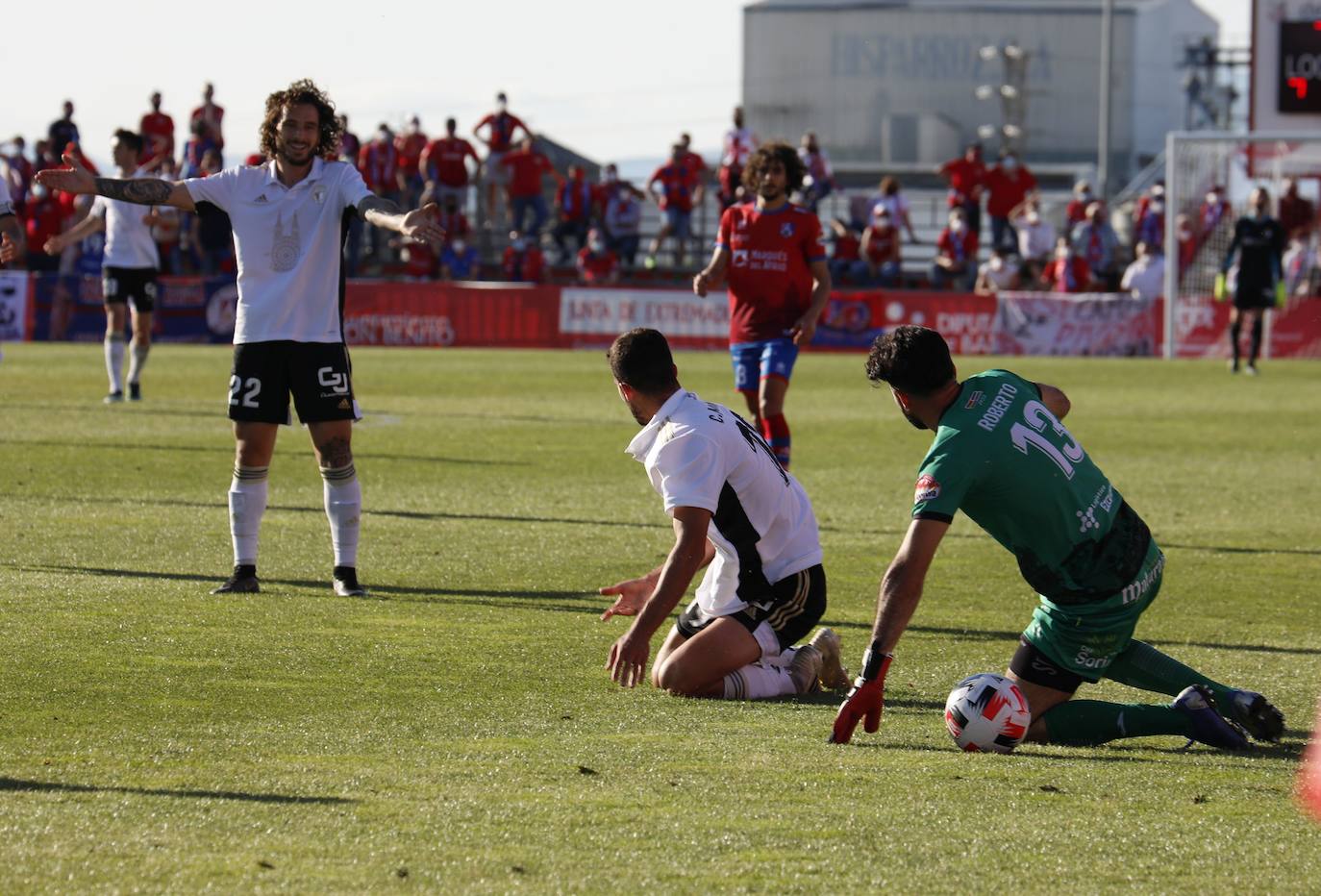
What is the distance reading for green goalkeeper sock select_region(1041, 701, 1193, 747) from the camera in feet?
20.0

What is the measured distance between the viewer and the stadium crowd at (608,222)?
3325 centimetres

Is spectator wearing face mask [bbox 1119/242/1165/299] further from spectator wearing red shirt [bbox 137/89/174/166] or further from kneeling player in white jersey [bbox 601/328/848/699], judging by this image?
kneeling player in white jersey [bbox 601/328/848/699]

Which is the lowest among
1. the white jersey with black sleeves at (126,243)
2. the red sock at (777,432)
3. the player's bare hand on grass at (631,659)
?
the player's bare hand on grass at (631,659)

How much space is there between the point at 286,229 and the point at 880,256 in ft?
86.0

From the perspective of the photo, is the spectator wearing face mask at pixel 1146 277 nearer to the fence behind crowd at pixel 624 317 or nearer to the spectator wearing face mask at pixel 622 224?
the fence behind crowd at pixel 624 317

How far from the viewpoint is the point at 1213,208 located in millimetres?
33656

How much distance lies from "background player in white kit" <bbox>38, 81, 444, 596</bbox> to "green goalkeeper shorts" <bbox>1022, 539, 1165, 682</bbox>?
3652mm

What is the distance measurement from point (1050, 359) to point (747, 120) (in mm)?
38017

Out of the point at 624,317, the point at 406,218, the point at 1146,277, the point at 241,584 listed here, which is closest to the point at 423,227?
the point at 406,218

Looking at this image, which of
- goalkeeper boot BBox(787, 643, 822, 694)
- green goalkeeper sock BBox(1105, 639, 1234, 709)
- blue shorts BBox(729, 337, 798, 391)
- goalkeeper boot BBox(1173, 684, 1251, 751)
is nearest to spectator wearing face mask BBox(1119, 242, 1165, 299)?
blue shorts BBox(729, 337, 798, 391)

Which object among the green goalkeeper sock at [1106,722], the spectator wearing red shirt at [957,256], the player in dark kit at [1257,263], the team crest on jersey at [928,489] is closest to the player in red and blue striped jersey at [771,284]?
the green goalkeeper sock at [1106,722]

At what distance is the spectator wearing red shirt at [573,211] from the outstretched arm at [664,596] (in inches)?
1151

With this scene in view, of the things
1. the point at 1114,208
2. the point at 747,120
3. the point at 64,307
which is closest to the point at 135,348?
the point at 64,307

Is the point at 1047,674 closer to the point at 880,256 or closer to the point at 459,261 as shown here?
the point at 880,256
